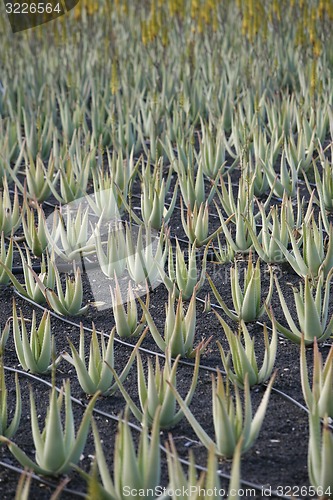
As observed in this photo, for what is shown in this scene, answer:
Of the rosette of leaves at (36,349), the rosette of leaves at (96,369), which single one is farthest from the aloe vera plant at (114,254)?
the rosette of leaves at (96,369)

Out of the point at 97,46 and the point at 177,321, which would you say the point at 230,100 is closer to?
the point at 97,46

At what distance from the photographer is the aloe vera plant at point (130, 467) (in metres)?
1.53

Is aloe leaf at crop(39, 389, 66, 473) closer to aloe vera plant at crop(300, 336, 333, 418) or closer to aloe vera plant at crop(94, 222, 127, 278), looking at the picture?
aloe vera plant at crop(300, 336, 333, 418)

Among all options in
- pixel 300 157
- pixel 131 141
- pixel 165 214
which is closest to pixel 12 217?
pixel 165 214

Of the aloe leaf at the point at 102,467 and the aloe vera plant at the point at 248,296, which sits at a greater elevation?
the aloe leaf at the point at 102,467

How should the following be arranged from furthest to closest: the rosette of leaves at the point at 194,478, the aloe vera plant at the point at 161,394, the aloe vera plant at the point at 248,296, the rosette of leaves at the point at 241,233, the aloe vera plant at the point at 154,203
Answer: the aloe vera plant at the point at 154,203 < the rosette of leaves at the point at 241,233 < the aloe vera plant at the point at 248,296 < the aloe vera plant at the point at 161,394 < the rosette of leaves at the point at 194,478

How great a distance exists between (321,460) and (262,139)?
81.7 inches

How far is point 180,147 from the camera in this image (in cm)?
345

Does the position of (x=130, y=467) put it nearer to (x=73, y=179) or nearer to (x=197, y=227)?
(x=197, y=227)

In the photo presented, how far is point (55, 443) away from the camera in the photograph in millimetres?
1704

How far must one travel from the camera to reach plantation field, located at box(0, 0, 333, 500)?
5.73 ft

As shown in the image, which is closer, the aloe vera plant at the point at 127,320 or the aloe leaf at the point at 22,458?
the aloe leaf at the point at 22,458

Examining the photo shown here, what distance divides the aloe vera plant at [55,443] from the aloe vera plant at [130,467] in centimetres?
13

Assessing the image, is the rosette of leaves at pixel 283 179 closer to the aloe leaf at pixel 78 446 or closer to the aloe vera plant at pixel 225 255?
the aloe vera plant at pixel 225 255
